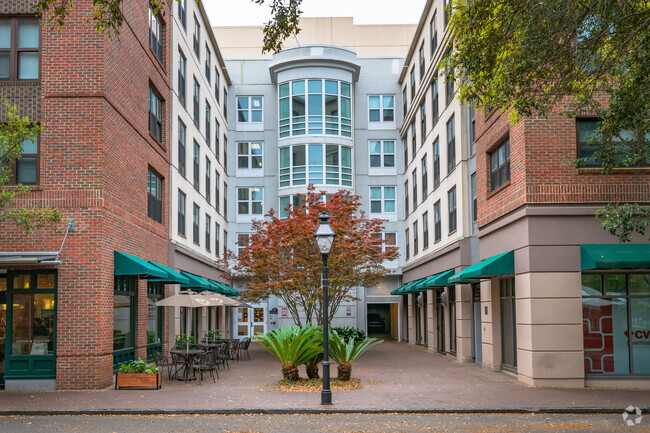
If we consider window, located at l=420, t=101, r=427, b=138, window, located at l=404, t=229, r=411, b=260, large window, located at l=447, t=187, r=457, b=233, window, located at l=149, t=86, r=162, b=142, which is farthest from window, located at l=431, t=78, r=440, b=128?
window, located at l=149, t=86, r=162, b=142

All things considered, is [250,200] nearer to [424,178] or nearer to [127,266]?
[424,178]

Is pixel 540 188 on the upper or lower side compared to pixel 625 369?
upper

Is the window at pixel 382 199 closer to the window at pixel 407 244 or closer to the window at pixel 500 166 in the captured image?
the window at pixel 407 244

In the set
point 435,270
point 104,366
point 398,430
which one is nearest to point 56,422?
point 104,366

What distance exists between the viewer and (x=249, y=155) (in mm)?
45406

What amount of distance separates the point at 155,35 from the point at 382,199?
2269cm

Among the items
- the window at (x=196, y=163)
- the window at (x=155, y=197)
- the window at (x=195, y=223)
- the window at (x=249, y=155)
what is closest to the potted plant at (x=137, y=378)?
the window at (x=155, y=197)

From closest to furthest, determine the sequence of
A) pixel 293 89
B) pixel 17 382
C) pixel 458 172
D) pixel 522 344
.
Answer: pixel 17 382 → pixel 522 344 → pixel 458 172 → pixel 293 89

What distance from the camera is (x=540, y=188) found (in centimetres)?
1797

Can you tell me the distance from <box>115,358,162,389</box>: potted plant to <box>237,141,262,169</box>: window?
28.2m

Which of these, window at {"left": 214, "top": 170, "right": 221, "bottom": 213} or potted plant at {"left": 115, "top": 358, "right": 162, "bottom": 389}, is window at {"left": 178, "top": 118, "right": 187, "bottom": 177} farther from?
potted plant at {"left": 115, "top": 358, "right": 162, "bottom": 389}

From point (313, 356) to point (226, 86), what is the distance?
29493 millimetres

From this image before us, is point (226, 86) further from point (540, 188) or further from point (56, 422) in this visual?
point (56, 422)

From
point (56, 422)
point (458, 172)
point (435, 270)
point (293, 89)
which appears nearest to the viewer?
point (56, 422)
